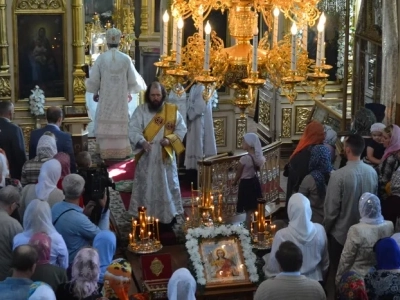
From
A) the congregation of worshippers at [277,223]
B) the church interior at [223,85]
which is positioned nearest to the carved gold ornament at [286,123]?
the church interior at [223,85]

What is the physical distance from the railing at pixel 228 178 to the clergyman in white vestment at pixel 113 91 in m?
3.14

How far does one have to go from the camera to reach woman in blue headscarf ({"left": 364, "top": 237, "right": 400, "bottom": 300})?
5633 mm

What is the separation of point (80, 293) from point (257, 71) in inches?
72.3

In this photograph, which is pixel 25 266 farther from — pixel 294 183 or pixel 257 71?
pixel 294 183

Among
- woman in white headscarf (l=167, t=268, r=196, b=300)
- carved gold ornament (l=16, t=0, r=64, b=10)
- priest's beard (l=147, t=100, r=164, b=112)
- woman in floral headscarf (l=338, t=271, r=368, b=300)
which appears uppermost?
carved gold ornament (l=16, t=0, r=64, b=10)

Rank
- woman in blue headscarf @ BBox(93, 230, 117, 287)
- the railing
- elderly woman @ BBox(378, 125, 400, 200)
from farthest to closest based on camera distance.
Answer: the railing, elderly woman @ BBox(378, 125, 400, 200), woman in blue headscarf @ BBox(93, 230, 117, 287)

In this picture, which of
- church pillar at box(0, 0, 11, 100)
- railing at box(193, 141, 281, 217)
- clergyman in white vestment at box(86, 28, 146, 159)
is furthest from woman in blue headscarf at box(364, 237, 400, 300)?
church pillar at box(0, 0, 11, 100)

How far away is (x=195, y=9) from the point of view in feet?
22.2

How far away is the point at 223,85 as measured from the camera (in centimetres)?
762

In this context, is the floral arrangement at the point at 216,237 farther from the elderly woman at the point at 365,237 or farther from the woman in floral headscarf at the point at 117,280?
the woman in floral headscarf at the point at 117,280

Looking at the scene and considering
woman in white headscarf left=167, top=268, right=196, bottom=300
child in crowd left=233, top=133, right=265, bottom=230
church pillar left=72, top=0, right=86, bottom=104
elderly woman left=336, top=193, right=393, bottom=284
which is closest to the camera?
woman in white headscarf left=167, top=268, right=196, bottom=300

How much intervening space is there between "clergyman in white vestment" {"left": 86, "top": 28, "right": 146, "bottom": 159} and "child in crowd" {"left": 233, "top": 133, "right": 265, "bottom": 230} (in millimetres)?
3818

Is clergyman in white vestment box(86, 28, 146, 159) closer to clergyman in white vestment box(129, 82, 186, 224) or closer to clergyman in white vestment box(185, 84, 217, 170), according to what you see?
clergyman in white vestment box(185, 84, 217, 170)

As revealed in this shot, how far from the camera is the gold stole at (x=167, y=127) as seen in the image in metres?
9.06
